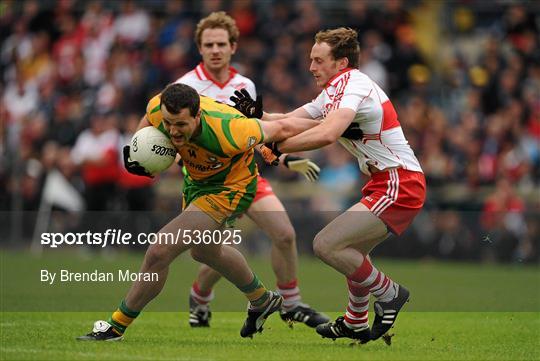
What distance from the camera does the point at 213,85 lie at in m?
10.9

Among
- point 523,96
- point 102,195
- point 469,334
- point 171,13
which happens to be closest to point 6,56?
point 171,13

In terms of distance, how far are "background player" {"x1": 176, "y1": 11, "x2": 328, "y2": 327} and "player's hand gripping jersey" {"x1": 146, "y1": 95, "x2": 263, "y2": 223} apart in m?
1.01

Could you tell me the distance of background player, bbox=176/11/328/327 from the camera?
34.1 ft

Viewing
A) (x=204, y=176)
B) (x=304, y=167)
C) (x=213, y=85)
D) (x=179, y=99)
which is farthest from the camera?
(x=213, y=85)

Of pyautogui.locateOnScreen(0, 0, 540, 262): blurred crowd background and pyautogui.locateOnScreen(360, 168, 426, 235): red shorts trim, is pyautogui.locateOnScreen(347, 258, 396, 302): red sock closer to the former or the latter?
pyautogui.locateOnScreen(360, 168, 426, 235): red shorts trim

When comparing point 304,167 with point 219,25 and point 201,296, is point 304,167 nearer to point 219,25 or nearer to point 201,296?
point 201,296

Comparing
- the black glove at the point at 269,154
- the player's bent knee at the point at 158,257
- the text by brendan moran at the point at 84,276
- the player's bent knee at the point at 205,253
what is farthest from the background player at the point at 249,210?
the text by brendan moran at the point at 84,276

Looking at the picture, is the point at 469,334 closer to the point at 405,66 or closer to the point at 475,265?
the point at 475,265

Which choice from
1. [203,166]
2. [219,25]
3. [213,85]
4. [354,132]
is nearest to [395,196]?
[354,132]

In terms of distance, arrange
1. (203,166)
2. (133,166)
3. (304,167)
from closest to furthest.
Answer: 1. (133,166)
2. (203,166)
3. (304,167)

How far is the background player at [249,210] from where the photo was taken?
1038 cm

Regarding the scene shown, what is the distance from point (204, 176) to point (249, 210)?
55.6 inches

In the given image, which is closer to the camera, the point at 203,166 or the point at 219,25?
the point at 203,166

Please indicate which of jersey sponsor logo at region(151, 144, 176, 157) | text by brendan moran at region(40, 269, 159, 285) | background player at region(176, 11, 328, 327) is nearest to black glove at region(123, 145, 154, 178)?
jersey sponsor logo at region(151, 144, 176, 157)
